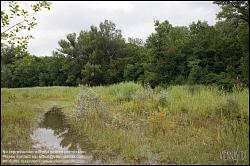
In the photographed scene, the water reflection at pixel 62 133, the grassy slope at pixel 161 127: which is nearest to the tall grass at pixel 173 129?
the grassy slope at pixel 161 127

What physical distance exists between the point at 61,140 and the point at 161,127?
3.09 metres

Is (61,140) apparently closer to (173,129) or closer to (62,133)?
(62,133)

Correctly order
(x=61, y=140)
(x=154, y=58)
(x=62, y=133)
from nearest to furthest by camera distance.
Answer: (x=61, y=140) → (x=62, y=133) → (x=154, y=58)

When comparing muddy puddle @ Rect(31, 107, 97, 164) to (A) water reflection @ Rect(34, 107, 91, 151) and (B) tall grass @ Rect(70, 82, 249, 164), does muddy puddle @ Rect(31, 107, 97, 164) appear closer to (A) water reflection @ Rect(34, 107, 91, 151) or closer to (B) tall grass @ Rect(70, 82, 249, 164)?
(A) water reflection @ Rect(34, 107, 91, 151)

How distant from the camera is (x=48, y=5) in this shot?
11.4m

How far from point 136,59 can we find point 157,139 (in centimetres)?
4690

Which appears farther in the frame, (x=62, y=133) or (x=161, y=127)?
(x=62, y=133)

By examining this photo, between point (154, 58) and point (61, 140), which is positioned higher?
point (154, 58)

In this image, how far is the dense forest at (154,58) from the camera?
91.6 feet

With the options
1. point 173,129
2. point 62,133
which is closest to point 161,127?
point 173,129

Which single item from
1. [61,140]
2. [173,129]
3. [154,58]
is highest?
[154,58]

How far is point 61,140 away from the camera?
11.1 m

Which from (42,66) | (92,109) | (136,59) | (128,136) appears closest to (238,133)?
(128,136)

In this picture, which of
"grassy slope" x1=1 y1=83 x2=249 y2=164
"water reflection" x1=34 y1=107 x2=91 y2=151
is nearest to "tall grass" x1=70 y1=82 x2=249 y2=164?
"grassy slope" x1=1 y1=83 x2=249 y2=164
